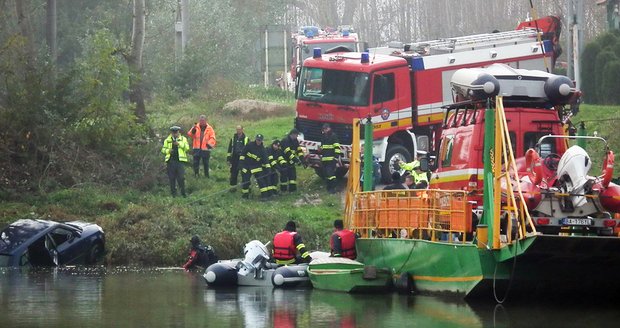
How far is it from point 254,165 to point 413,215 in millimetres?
12361

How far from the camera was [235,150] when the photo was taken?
119ft

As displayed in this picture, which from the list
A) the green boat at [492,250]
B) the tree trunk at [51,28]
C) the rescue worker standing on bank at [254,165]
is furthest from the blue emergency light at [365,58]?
the green boat at [492,250]

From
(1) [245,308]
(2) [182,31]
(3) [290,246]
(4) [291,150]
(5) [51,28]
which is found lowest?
(1) [245,308]

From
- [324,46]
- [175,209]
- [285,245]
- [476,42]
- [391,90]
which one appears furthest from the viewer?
[324,46]

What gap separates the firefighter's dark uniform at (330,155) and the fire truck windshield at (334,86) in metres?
1.32

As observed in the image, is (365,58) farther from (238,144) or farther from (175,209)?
(175,209)

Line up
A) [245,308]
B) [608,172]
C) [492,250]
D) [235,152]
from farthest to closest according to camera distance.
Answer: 1. [235,152]
2. [245,308]
3. [492,250]
4. [608,172]

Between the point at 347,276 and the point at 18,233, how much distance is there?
8.77m

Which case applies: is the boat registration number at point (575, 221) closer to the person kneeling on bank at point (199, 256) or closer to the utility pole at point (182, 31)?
the person kneeling on bank at point (199, 256)

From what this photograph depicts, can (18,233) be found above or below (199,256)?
above

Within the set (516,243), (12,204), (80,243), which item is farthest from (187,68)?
(516,243)

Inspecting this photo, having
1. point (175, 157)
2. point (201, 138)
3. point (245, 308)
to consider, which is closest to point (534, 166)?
point (245, 308)

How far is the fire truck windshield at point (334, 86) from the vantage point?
3675 cm

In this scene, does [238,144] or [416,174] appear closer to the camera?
[416,174]
